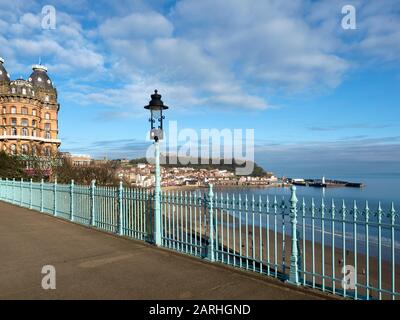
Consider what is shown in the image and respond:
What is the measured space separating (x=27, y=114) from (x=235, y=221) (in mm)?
74200

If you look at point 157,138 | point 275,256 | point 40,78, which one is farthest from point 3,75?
point 275,256

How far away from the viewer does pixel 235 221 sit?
913cm

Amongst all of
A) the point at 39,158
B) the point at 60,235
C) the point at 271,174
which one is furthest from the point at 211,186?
the point at 271,174

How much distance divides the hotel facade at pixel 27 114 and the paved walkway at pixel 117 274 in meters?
63.2

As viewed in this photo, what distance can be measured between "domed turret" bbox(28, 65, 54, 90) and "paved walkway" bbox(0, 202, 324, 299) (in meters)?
80.7

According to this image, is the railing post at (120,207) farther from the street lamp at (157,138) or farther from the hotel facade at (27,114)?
the hotel facade at (27,114)

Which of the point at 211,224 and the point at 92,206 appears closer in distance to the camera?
the point at 211,224

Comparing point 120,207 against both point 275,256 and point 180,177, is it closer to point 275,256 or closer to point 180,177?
point 275,256

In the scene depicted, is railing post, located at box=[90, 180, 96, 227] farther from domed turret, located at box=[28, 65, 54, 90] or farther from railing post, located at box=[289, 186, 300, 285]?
domed turret, located at box=[28, 65, 54, 90]

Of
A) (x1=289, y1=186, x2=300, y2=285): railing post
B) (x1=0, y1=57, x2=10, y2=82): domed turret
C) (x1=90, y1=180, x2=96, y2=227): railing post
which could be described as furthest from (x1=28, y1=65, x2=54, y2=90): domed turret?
(x1=289, y1=186, x2=300, y2=285): railing post

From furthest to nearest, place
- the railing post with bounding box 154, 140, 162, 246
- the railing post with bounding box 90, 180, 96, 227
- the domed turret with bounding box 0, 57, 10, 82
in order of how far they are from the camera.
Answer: the domed turret with bounding box 0, 57, 10, 82 < the railing post with bounding box 90, 180, 96, 227 < the railing post with bounding box 154, 140, 162, 246

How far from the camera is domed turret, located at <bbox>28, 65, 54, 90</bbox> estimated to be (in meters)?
81.0

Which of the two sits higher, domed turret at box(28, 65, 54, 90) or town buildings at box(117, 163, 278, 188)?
domed turret at box(28, 65, 54, 90)
